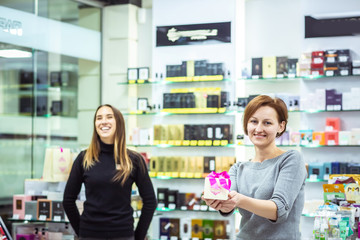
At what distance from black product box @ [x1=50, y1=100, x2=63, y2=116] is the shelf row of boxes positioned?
1531mm

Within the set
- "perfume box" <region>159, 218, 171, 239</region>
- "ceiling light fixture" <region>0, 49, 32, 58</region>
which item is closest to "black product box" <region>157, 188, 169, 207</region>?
"perfume box" <region>159, 218, 171, 239</region>

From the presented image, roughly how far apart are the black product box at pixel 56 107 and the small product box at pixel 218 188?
581 centimetres

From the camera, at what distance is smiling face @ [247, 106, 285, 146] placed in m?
2.40

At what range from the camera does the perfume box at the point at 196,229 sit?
7004 mm

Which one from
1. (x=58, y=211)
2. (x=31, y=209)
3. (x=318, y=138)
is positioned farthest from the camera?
(x=318, y=138)

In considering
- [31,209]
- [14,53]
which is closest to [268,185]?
[31,209]

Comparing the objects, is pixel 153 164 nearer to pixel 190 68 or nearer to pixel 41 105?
pixel 190 68

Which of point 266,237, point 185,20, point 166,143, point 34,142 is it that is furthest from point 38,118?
point 266,237

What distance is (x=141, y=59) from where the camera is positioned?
8.59 m

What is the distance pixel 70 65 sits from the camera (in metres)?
8.26

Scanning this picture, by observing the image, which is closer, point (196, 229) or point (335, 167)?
point (335, 167)

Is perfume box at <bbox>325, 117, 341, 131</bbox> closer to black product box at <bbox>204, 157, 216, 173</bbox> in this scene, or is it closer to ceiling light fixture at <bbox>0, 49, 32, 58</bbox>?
black product box at <bbox>204, 157, 216, 173</bbox>

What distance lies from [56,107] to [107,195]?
14.0 feet

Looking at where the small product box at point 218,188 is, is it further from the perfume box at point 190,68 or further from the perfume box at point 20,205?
the perfume box at point 190,68
